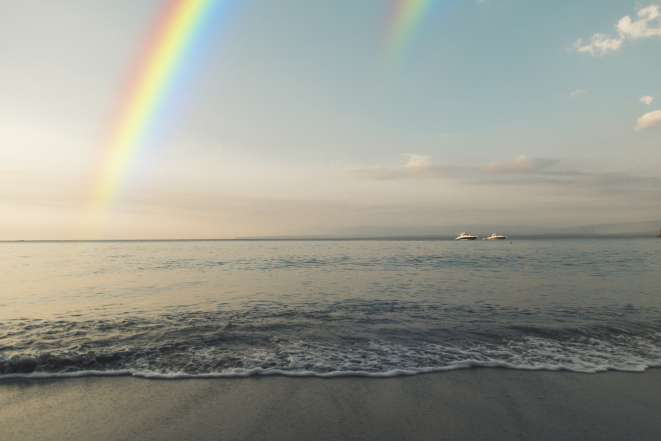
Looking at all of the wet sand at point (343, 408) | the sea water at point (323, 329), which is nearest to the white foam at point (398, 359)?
the sea water at point (323, 329)

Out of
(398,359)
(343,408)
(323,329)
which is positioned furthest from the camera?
(323,329)

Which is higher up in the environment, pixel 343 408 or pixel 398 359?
pixel 343 408

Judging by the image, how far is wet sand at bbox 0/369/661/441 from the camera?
446cm

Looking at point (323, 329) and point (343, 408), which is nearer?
point (343, 408)

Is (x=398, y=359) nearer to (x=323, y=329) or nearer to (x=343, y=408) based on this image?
(x=343, y=408)

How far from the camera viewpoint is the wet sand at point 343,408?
14.6 feet

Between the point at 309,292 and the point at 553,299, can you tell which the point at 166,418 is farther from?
the point at 553,299

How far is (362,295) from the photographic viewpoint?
16.4 metres

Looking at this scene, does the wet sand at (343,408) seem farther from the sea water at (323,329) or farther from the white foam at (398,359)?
the sea water at (323,329)

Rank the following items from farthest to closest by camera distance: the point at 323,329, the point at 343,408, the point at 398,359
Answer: the point at 323,329 < the point at 398,359 < the point at 343,408

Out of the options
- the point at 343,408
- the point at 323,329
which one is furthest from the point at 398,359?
the point at 323,329

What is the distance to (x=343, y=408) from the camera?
5160 millimetres

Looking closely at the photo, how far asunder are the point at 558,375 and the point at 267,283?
53.0ft

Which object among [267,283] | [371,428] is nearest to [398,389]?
[371,428]
